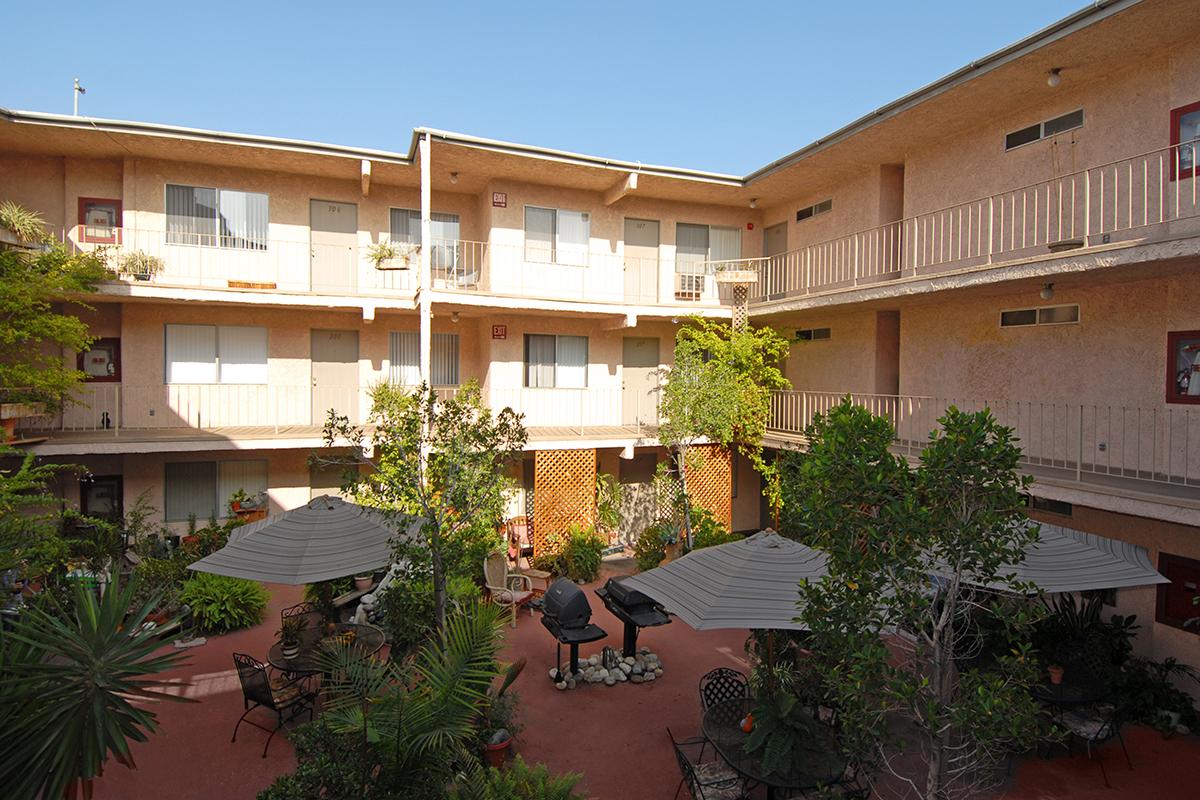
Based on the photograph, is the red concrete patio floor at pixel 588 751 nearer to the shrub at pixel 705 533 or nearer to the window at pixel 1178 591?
the window at pixel 1178 591

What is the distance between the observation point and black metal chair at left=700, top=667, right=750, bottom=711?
8109mm

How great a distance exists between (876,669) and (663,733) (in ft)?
17.7

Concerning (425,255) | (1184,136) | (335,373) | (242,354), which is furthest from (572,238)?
(1184,136)

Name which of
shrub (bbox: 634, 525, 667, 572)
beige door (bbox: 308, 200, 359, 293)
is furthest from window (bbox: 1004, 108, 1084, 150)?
beige door (bbox: 308, 200, 359, 293)

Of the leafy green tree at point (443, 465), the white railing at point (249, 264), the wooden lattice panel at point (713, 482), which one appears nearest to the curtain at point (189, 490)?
the white railing at point (249, 264)

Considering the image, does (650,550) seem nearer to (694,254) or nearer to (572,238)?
(572,238)

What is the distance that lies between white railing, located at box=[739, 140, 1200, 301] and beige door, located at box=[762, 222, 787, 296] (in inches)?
8.7

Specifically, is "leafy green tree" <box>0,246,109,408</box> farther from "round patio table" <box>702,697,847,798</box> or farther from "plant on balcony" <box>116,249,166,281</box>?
"round patio table" <box>702,697,847,798</box>

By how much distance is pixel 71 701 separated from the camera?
3646mm

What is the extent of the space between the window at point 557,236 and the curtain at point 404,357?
3746 millimetres

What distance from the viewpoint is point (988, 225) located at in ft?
41.4

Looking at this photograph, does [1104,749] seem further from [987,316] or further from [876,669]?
[987,316]

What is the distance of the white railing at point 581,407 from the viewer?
57.2ft

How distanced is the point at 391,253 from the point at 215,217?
4.37m
